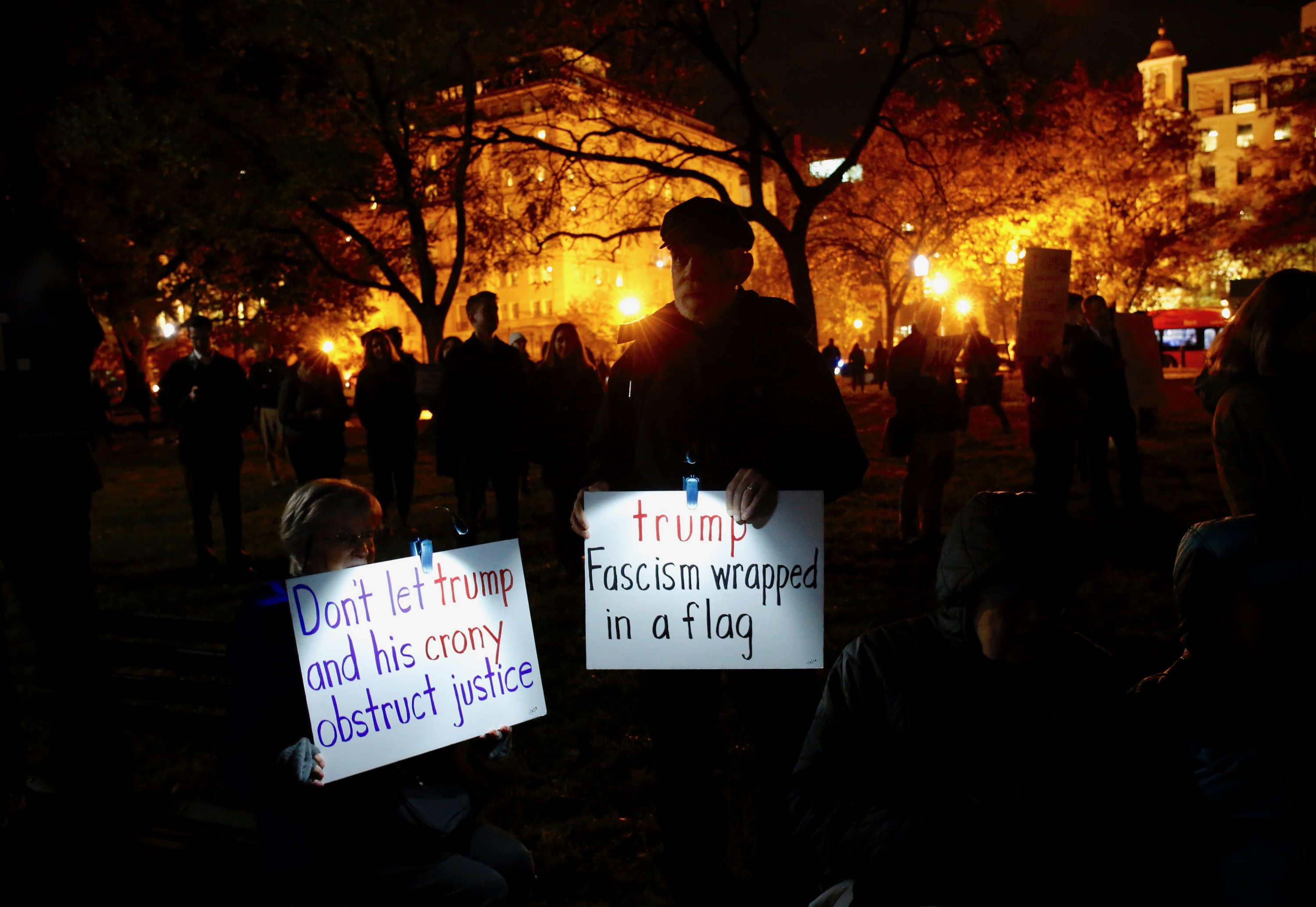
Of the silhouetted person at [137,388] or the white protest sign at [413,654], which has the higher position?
the silhouetted person at [137,388]

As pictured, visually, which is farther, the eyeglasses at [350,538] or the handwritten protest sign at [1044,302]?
the handwritten protest sign at [1044,302]

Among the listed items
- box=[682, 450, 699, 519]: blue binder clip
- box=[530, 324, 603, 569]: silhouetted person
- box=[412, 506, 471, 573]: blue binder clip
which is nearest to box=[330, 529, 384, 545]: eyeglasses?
box=[412, 506, 471, 573]: blue binder clip

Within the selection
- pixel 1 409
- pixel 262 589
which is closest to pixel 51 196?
pixel 1 409

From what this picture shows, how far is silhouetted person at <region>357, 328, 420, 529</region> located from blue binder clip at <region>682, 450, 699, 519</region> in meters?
6.73

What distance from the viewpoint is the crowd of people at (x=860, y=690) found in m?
1.96

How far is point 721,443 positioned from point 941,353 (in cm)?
534

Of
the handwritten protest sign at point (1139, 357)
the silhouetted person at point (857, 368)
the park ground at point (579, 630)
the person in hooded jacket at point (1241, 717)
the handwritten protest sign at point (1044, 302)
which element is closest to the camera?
the person in hooded jacket at point (1241, 717)

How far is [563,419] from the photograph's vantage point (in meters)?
7.53

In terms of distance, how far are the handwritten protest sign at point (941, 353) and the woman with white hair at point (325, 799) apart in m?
5.81

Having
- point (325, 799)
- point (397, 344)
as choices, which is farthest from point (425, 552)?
point (397, 344)

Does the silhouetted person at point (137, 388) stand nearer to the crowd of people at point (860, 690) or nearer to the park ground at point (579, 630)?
the park ground at point (579, 630)

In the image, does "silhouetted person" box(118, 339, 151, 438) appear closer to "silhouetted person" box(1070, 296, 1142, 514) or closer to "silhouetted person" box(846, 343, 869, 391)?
"silhouetted person" box(846, 343, 869, 391)

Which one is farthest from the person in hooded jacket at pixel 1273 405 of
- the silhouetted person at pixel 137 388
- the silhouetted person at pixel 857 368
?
the silhouetted person at pixel 857 368

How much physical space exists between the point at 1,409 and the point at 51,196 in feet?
59.3
